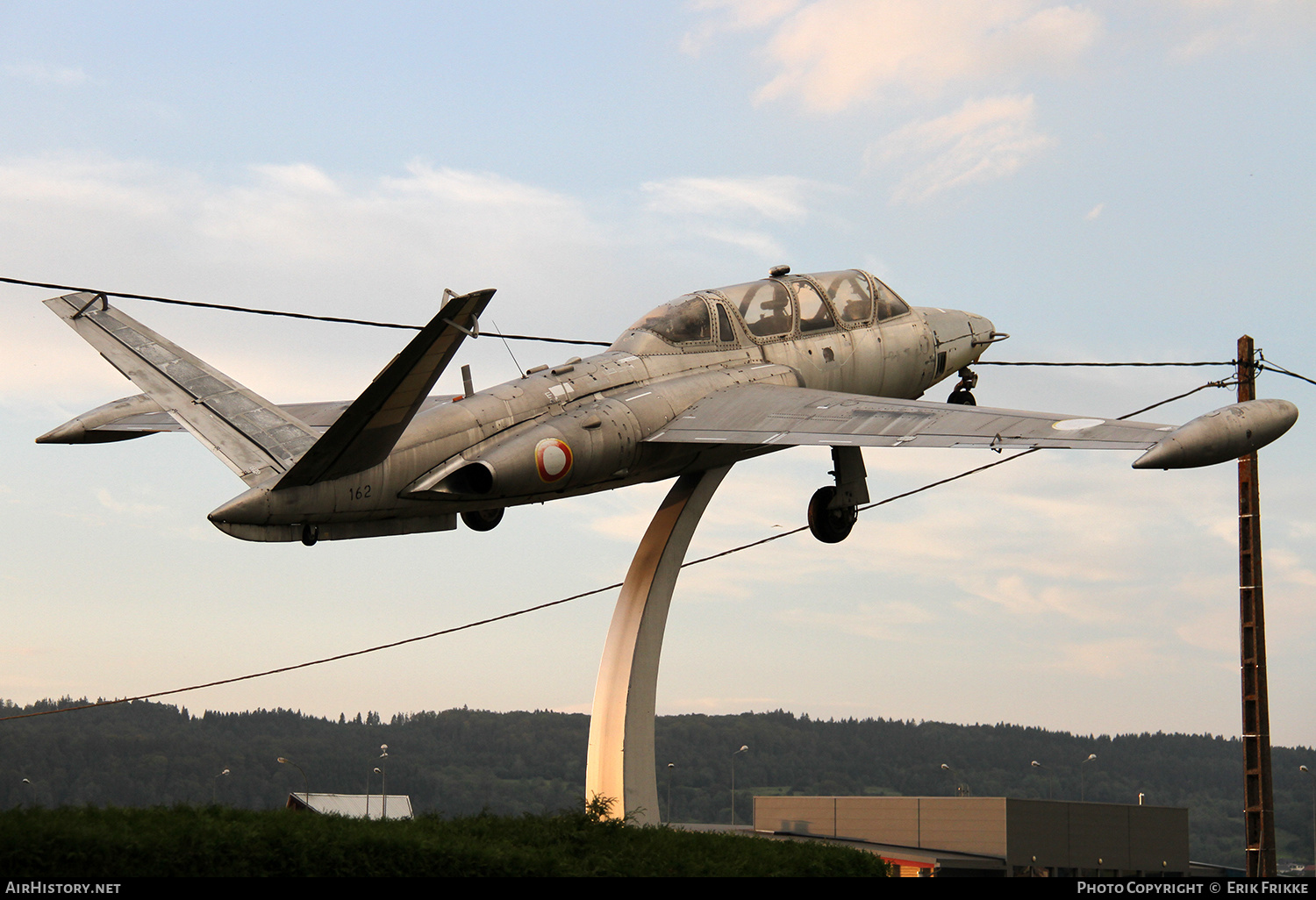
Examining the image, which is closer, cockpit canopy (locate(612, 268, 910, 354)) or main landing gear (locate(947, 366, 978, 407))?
cockpit canopy (locate(612, 268, 910, 354))

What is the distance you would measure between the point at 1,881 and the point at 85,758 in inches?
3158

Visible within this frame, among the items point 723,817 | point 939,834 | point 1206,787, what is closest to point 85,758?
point 939,834

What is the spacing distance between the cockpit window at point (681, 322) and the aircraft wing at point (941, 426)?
3.68ft

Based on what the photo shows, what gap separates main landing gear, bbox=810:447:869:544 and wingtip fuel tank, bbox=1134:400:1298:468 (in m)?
5.67

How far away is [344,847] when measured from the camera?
1135 cm

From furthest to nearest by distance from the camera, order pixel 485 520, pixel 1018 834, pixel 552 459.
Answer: pixel 1018 834 → pixel 485 520 → pixel 552 459

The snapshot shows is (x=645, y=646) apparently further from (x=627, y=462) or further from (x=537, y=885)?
(x=537, y=885)

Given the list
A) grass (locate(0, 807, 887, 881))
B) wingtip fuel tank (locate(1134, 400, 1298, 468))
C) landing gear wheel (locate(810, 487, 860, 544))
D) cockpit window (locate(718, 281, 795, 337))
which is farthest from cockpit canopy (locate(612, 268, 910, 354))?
wingtip fuel tank (locate(1134, 400, 1298, 468))

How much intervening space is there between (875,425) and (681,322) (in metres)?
3.78

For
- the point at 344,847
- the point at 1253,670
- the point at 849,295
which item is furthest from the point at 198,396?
the point at 1253,670

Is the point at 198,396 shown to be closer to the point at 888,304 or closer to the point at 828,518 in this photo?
→ the point at 828,518

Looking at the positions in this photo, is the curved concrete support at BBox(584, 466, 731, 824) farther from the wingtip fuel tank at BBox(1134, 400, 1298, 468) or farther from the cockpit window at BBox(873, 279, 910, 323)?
the wingtip fuel tank at BBox(1134, 400, 1298, 468)

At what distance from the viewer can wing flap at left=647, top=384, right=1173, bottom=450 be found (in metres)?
14.4

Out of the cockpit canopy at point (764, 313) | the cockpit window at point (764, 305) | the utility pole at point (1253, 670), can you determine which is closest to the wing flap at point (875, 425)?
the cockpit canopy at point (764, 313)
